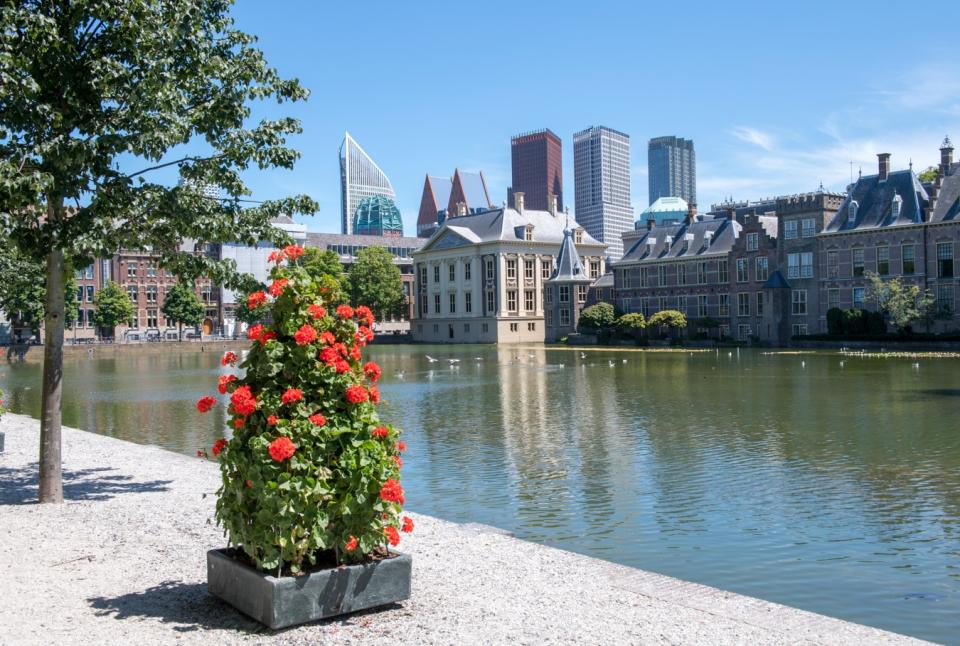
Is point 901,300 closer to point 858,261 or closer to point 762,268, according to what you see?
point 858,261

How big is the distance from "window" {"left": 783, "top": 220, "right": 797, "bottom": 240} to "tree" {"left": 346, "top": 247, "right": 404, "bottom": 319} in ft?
196

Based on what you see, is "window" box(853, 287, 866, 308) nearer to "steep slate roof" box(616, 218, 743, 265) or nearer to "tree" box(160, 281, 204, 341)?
"steep slate roof" box(616, 218, 743, 265)

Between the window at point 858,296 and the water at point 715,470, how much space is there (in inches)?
1072

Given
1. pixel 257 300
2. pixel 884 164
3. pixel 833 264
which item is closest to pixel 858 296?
pixel 833 264

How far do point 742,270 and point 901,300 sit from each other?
17745 millimetres

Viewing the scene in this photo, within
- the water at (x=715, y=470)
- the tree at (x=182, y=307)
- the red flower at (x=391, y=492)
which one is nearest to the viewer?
the red flower at (x=391, y=492)

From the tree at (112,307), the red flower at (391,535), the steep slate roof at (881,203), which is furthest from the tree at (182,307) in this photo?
the red flower at (391,535)

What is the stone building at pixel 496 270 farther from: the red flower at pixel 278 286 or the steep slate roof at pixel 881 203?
the red flower at pixel 278 286

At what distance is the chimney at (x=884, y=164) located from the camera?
68.1 m

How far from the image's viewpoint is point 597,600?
29.2 ft

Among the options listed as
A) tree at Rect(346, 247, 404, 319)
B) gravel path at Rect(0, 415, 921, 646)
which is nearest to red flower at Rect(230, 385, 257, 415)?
gravel path at Rect(0, 415, 921, 646)

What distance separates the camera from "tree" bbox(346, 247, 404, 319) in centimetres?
11956

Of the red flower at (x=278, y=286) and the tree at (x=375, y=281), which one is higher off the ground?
the tree at (x=375, y=281)

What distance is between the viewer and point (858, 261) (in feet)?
227
